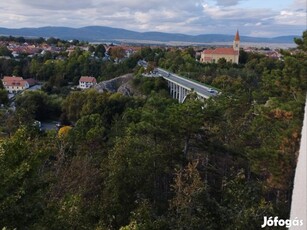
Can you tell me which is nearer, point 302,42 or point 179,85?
point 302,42

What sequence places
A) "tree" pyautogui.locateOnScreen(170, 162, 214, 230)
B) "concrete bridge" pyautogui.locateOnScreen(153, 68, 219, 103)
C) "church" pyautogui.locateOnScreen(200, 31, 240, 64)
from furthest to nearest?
"church" pyautogui.locateOnScreen(200, 31, 240, 64), "concrete bridge" pyautogui.locateOnScreen(153, 68, 219, 103), "tree" pyautogui.locateOnScreen(170, 162, 214, 230)

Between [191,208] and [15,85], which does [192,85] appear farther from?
[191,208]

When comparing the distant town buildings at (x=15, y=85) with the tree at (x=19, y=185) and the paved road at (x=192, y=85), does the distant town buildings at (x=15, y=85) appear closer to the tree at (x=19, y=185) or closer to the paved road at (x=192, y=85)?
the paved road at (x=192, y=85)

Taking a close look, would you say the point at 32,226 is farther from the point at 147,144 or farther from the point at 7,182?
the point at 147,144

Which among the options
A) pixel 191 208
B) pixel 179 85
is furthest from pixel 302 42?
pixel 179 85

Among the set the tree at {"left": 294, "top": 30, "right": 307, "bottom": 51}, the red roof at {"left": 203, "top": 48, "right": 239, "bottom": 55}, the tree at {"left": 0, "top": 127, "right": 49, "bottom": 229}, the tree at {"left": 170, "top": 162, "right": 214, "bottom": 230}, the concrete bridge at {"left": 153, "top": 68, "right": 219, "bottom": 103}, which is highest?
the tree at {"left": 294, "top": 30, "right": 307, "bottom": 51}

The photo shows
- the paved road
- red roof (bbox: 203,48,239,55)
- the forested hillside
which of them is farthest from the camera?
red roof (bbox: 203,48,239,55)

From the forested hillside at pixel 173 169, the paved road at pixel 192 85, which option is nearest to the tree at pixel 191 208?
the forested hillside at pixel 173 169

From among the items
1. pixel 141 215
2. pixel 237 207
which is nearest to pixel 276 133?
pixel 237 207

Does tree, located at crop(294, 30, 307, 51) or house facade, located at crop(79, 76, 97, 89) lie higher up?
tree, located at crop(294, 30, 307, 51)

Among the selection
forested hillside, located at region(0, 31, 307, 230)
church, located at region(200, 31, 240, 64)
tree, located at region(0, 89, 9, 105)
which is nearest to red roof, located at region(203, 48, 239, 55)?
church, located at region(200, 31, 240, 64)

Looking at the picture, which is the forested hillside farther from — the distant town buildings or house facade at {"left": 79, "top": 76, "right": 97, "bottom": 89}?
the distant town buildings
